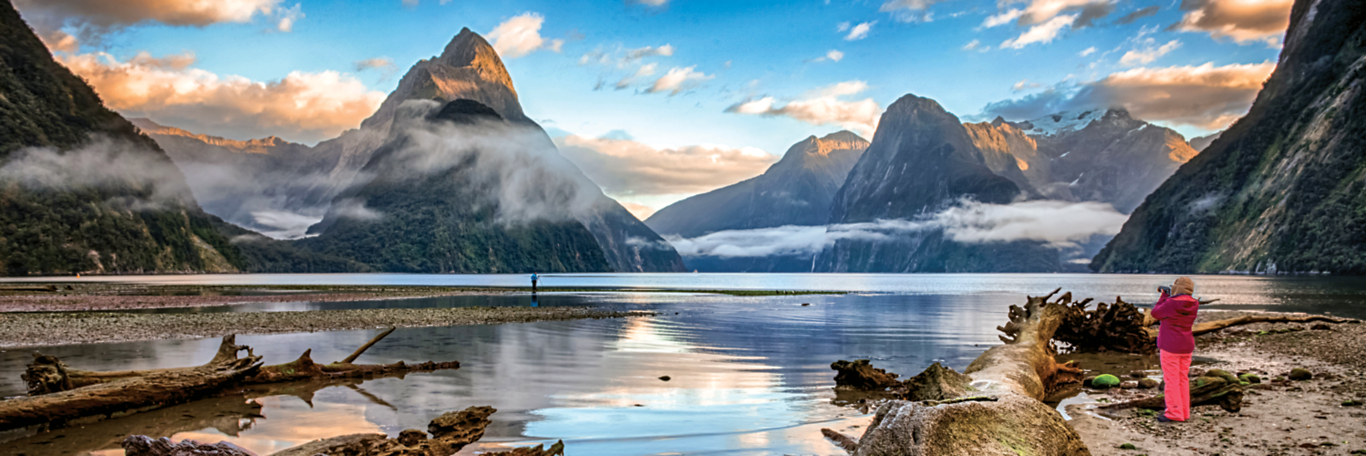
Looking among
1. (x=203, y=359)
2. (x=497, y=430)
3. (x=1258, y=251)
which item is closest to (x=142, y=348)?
(x=203, y=359)

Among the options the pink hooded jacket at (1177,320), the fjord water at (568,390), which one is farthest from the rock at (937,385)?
the pink hooded jacket at (1177,320)

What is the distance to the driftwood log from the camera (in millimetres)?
10148

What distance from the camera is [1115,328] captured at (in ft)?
73.1

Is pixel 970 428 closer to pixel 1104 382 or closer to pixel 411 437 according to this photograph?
pixel 411 437

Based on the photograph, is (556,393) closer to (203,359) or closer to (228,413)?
(228,413)

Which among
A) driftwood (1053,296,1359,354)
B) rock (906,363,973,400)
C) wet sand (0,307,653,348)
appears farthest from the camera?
wet sand (0,307,653,348)

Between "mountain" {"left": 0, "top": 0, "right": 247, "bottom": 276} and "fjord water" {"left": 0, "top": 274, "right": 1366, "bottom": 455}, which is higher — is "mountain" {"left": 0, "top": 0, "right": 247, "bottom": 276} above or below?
above

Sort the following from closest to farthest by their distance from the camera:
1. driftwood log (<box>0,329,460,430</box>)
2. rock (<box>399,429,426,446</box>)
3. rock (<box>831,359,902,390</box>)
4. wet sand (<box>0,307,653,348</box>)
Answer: rock (<box>399,429,426,446</box>) → driftwood log (<box>0,329,460,430</box>) → rock (<box>831,359,902,390</box>) → wet sand (<box>0,307,653,348</box>)

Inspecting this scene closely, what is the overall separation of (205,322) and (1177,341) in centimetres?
3595

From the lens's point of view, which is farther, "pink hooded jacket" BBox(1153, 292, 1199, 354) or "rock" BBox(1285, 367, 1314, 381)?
"rock" BBox(1285, 367, 1314, 381)

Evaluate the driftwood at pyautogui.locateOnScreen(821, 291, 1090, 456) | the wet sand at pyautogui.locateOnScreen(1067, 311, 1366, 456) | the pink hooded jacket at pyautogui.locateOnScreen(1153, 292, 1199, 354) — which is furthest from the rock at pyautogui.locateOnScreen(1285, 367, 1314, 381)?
the driftwood at pyautogui.locateOnScreen(821, 291, 1090, 456)

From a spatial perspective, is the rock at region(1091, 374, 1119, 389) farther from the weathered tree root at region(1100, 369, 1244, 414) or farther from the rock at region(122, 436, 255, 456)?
the rock at region(122, 436, 255, 456)

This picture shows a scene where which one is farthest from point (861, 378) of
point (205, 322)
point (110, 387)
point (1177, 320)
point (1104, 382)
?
point (205, 322)

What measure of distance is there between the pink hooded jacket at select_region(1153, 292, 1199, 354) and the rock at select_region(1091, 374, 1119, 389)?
5.46 metres
